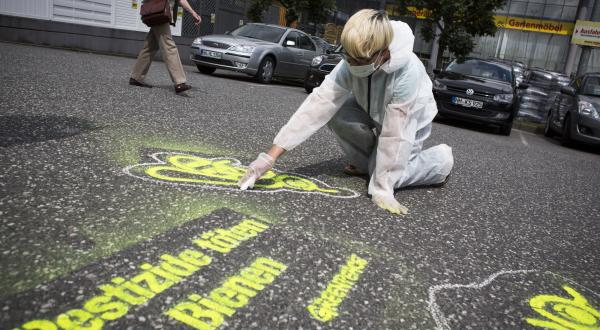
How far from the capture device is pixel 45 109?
4930 mm

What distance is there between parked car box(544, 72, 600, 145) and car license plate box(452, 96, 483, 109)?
1.82 meters

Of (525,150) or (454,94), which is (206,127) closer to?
(525,150)

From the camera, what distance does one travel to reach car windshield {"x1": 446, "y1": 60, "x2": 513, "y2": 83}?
1086 centimetres

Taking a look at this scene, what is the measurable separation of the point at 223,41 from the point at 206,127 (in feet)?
24.3

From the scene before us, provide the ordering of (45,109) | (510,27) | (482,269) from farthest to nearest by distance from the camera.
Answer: (510,27), (45,109), (482,269)

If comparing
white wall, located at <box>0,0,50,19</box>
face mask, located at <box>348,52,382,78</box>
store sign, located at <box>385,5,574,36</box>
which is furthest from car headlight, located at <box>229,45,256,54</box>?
store sign, located at <box>385,5,574,36</box>

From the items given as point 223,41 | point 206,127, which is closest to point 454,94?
point 223,41

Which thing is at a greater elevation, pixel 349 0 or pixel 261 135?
pixel 349 0

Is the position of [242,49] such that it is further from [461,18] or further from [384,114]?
[384,114]

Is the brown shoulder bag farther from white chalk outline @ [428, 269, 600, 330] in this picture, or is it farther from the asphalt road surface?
white chalk outline @ [428, 269, 600, 330]

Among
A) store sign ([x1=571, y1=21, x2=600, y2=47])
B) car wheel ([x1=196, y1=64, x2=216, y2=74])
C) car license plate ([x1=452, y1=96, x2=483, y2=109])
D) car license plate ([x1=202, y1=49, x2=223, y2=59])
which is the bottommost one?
car wheel ([x1=196, y1=64, x2=216, y2=74])

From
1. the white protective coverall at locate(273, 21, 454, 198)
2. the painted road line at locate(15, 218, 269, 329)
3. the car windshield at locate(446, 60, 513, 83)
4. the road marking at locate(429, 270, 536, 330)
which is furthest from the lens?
the car windshield at locate(446, 60, 513, 83)

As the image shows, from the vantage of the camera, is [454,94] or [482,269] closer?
[482,269]

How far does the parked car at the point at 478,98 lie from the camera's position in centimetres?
998
